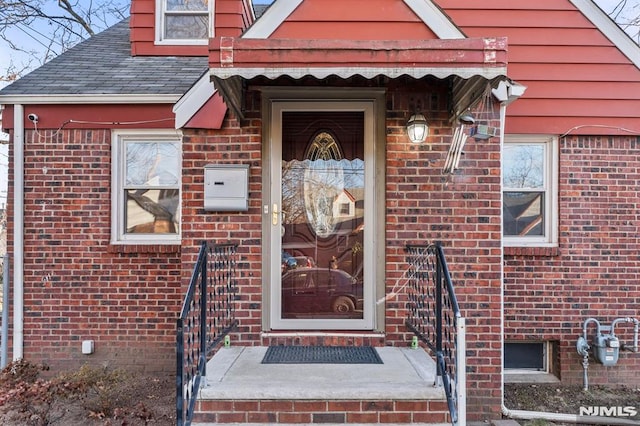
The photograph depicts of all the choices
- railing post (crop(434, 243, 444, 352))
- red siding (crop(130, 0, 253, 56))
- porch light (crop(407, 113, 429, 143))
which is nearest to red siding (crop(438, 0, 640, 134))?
porch light (crop(407, 113, 429, 143))

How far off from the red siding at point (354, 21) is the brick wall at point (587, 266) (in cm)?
244

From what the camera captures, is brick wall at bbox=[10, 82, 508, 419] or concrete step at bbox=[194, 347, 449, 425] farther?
brick wall at bbox=[10, 82, 508, 419]

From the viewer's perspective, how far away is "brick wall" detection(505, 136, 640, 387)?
4.55 m

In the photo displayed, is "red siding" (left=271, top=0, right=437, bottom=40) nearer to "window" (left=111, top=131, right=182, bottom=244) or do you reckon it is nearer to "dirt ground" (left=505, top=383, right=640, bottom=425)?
"window" (left=111, top=131, right=182, bottom=244)

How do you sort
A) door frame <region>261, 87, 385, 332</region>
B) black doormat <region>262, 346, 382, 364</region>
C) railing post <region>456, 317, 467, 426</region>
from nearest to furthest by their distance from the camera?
1. railing post <region>456, 317, 467, 426</region>
2. black doormat <region>262, 346, 382, 364</region>
3. door frame <region>261, 87, 385, 332</region>

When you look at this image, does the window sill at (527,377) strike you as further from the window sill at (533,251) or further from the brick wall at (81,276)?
the brick wall at (81,276)

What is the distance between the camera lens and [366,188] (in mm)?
3871

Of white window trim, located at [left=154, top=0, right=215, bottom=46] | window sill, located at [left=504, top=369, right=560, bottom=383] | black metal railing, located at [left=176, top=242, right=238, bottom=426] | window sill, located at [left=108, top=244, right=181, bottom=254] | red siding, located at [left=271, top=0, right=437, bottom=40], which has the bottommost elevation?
window sill, located at [left=504, top=369, right=560, bottom=383]

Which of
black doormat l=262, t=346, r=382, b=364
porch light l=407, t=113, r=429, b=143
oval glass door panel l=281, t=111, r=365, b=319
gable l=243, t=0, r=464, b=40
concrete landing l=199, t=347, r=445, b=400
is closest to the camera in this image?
concrete landing l=199, t=347, r=445, b=400

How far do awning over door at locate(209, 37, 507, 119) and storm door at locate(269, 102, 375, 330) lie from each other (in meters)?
0.84

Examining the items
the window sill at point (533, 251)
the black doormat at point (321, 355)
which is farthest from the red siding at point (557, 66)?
the black doormat at point (321, 355)

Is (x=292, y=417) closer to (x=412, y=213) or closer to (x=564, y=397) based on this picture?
(x=412, y=213)

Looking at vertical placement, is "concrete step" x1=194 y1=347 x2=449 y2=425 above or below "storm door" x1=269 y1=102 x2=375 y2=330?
below

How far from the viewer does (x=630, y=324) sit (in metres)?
4.54
